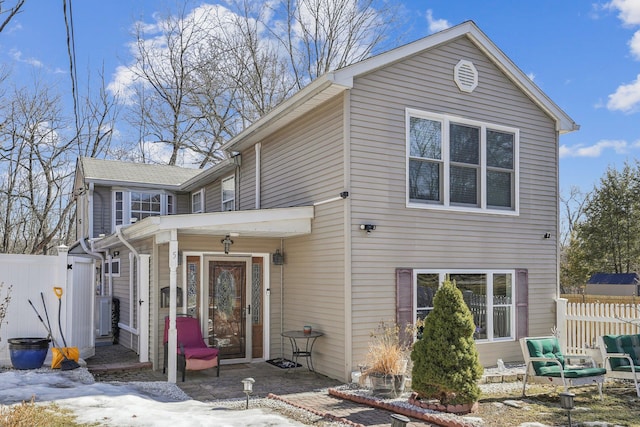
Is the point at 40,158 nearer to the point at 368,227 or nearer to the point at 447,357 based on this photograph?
the point at 368,227

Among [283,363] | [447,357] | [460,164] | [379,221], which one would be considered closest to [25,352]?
[283,363]

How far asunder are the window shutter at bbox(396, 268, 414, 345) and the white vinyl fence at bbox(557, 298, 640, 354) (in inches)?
140

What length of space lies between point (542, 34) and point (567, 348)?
1124 centimetres

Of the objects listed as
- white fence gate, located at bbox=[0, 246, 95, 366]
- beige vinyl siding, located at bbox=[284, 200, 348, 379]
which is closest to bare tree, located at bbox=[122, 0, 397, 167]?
white fence gate, located at bbox=[0, 246, 95, 366]

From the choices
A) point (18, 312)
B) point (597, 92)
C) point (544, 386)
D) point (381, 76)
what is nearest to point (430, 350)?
point (544, 386)

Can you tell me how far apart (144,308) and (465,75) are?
23.8 ft

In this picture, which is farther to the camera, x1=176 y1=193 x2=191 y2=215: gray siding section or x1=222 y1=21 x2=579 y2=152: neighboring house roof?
x1=176 y1=193 x2=191 y2=215: gray siding section

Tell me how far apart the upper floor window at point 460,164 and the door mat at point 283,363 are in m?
3.58

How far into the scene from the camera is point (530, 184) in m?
10.2

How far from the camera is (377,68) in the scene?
8.51 meters

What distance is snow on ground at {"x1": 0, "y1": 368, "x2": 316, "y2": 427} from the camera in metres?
5.73

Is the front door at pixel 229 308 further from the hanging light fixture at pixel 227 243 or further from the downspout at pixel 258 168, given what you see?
the downspout at pixel 258 168

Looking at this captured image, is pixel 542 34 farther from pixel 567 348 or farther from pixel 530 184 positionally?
pixel 567 348

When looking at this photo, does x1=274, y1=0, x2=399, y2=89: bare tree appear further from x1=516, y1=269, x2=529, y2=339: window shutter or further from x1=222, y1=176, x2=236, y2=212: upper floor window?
x1=516, y1=269, x2=529, y2=339: window shutter
